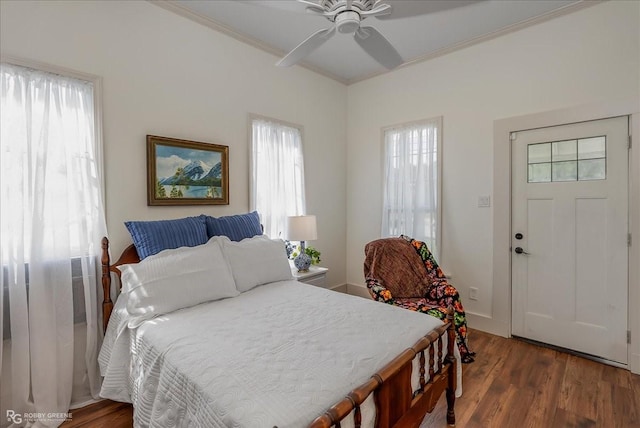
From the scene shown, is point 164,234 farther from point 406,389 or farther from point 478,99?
point 478,99

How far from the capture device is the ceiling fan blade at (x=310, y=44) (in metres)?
1.83

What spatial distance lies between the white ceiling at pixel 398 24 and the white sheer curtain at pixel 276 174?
0.83 m

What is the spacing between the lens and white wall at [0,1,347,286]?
2.09 metres

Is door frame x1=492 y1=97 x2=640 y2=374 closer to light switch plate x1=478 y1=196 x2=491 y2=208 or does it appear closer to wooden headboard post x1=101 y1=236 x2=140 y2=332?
light switch plate x1=478 y1=196 x2=491 y2=208

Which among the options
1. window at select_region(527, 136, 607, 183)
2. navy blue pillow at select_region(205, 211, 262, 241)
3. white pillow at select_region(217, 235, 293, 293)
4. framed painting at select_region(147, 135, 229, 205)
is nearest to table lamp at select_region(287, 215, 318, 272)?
navy blue pillow at select_region(205, 211, 262, 241)

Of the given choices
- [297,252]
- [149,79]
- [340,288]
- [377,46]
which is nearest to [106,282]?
[149,79]

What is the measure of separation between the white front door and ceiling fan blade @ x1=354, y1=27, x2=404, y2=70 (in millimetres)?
1732

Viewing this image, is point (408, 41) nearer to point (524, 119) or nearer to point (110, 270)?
point (524, 119)

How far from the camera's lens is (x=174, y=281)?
197 cm

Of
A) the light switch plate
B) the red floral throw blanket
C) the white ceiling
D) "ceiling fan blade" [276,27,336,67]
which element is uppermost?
the white ceiling

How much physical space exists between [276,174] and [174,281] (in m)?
1.74

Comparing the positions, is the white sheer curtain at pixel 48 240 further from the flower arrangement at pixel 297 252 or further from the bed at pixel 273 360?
the flower arrangement at pixel 297 252

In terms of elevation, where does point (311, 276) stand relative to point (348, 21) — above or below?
below

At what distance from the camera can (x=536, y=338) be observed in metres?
2.96
